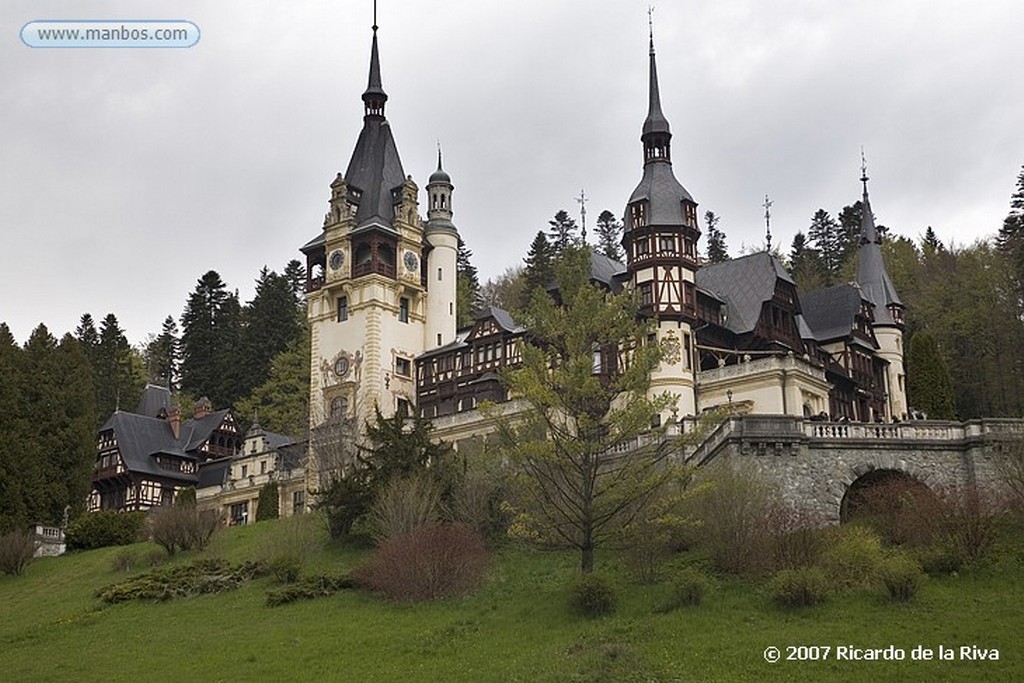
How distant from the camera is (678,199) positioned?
57.5 metres

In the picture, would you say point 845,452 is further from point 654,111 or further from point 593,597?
point 654,111

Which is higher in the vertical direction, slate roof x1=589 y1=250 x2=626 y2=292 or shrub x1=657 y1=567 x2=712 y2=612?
slate roof x1=589 y1=250 x2=626 y2=292

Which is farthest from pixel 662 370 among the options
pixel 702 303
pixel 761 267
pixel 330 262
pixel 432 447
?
pixel 330 262

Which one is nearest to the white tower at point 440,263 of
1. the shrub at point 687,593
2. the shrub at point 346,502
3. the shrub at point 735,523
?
the shrub at point 346,502

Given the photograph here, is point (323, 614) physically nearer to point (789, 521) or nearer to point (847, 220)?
point (789, 521)

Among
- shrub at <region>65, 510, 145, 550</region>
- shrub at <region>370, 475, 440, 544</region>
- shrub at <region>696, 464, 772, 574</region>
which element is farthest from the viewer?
shrub at <region>65, 510, 145, 550</region>

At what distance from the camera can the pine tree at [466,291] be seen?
85281 mm

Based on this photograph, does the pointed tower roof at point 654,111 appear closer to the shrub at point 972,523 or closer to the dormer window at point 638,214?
the dormer window at point 638,214

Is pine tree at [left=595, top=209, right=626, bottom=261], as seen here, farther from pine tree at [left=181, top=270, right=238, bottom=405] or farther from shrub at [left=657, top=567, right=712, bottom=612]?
shrub at [left=657, top=567, right=712, bottom=612]

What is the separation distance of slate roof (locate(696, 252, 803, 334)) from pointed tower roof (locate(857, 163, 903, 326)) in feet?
24.7

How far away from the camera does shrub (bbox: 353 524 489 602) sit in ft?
116

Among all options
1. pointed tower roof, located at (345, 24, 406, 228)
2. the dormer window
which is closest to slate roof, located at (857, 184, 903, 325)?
the dormer window

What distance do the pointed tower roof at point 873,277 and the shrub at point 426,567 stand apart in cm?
3524

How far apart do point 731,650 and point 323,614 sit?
12.4m
